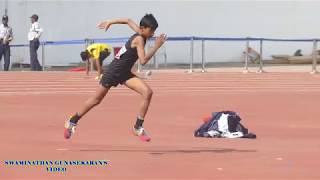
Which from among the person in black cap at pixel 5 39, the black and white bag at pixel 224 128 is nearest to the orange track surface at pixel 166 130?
the black and white bag at pixel 224 128

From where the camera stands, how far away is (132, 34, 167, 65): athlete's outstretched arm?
29.5 ft

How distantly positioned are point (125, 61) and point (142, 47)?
0.32 metres

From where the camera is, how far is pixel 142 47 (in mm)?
9266

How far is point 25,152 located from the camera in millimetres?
9016

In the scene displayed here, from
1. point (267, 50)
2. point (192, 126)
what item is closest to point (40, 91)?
point (192, 126)

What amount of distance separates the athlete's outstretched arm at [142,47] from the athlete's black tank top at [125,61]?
0.12m

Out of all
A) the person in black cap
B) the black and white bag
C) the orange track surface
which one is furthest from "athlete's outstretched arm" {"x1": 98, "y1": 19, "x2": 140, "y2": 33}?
the person in black cap

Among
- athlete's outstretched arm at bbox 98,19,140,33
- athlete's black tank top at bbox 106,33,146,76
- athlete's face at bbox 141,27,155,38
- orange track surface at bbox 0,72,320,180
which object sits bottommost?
orange track surface at bbox 0,72,320,180

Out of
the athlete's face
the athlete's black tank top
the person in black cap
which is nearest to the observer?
the athlete's face

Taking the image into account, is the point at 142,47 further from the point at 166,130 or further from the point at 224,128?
the point at 166,130

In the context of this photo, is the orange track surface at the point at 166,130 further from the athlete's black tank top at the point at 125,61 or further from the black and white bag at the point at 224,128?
the athlete's black tank top at the point at 125,61

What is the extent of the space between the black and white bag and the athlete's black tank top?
1.93m

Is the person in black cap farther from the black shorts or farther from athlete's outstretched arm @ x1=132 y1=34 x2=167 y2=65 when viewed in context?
athlete's outstretched arm @ x1=132 y1=34 x2=167 y2=65

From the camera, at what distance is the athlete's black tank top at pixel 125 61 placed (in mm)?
9438
